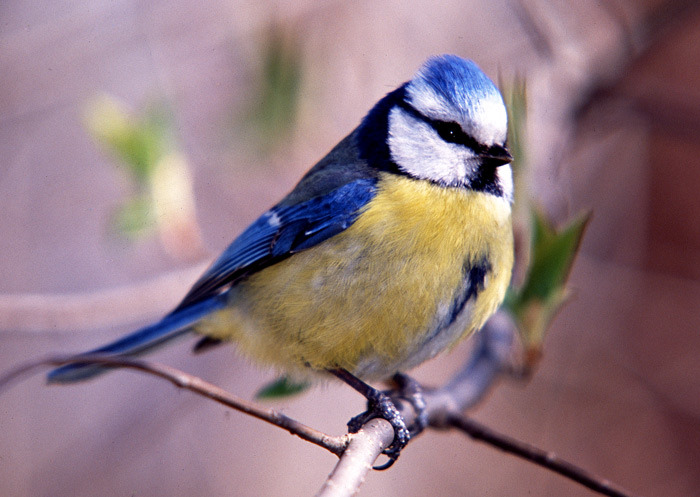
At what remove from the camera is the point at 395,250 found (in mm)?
1494

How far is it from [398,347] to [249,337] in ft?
1.45

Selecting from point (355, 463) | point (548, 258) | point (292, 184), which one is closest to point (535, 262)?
point (548, 258)

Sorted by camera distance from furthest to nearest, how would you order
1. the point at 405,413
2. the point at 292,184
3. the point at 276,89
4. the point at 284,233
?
the point at 292,184, the point at 276,89, the point at 284,233, the point at 405,413

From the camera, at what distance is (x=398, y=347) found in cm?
154

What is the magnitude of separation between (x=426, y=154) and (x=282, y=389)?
694mm

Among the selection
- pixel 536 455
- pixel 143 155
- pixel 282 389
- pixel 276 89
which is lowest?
pixel 536 455

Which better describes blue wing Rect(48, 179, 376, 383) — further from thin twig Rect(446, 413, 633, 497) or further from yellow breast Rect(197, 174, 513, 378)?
thin twig Rect(446, 413, 633, 497)

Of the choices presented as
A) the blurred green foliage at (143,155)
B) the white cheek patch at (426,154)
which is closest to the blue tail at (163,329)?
the blurred green foliage at (143,155)

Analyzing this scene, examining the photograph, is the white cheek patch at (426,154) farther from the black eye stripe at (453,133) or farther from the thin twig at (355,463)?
the thin twig at (355,463)

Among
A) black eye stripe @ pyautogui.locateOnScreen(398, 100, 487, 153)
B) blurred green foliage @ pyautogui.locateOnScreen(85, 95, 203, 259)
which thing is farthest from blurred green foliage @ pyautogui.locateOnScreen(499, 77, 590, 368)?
blurred green foliage @ pyautogui.locateOnScreen(85, 95, 203, 259)

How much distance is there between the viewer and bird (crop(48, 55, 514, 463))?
4.91 feet

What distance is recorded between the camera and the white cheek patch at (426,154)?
1591 millimetres

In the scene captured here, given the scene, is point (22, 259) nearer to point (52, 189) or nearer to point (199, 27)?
point (52, 189)

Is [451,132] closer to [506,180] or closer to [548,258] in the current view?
[506,180]
